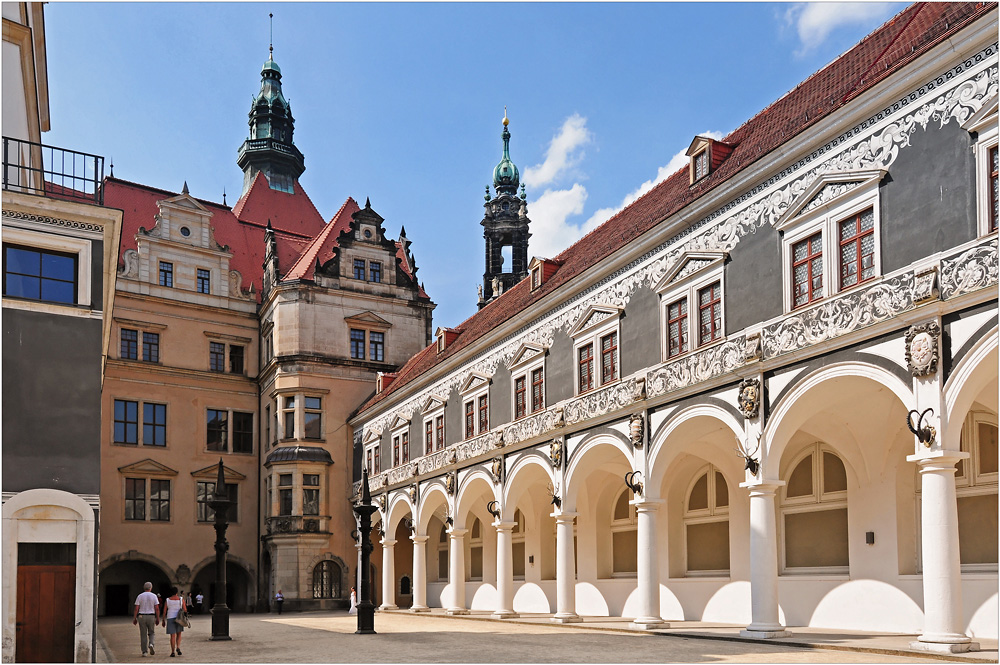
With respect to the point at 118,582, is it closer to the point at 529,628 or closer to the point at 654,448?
the point at 529,628

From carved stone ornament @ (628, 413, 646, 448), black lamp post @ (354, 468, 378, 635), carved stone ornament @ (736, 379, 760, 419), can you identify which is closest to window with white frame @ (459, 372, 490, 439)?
black lamp post @ (354, 468, 378, 635)

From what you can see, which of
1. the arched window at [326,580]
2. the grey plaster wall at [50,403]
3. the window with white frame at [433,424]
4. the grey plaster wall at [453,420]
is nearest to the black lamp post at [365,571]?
the grey plaster wall at [50,403]

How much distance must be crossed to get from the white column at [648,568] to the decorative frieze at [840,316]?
478cm

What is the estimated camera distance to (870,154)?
49.9 feet

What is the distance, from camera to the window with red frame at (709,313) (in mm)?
18609

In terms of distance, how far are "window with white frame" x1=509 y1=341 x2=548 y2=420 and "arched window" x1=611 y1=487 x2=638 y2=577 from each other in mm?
3367

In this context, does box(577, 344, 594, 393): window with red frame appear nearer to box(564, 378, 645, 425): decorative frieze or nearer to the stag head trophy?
box(564, 378, 645, 425): decorative frieze

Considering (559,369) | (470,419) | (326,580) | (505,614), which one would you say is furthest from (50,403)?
(326,580)

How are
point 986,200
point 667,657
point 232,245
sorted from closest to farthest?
point 986,200 < point 667,657 < point 232,245

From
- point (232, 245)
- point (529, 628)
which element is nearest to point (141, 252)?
point (232, 245)

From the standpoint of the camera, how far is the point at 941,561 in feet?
42.2

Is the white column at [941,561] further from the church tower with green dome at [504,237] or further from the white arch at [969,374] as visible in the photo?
the church tower with green dome at [504,237]

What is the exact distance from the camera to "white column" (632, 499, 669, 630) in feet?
64.6

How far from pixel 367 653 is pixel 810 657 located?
7304 millimetres
